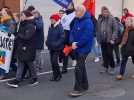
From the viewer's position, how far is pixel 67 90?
11969 millimetres

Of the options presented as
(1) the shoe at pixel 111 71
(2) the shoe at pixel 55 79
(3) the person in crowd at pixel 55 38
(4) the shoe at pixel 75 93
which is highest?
(3) the person in crowd at pixel 55 38

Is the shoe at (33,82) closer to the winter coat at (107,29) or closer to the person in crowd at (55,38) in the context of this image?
the person in crowd at (55,38)

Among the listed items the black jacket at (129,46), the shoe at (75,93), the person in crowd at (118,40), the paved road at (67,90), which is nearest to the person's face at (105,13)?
the person in crowd at (118,40)

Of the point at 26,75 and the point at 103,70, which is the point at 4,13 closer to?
the point at 26,75

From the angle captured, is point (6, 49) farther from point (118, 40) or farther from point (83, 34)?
point (118, 40)

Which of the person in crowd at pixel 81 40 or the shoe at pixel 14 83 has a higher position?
the person in crowd at pixel 81 40

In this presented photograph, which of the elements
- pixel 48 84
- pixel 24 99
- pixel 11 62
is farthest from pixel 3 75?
pixel 24 99

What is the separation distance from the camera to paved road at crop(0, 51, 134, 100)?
37.3 feet

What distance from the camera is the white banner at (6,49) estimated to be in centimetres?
1277

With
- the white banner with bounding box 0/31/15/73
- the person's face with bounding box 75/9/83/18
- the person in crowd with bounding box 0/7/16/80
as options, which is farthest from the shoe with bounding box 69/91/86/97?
the person in crowd with bounding box 0/7/16/80

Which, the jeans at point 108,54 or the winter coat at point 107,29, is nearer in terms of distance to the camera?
the winter coat at point 107,29

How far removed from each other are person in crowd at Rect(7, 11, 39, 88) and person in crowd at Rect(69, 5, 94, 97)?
3.63 ft

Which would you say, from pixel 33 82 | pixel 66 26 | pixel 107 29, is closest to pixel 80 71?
pixel 33 82

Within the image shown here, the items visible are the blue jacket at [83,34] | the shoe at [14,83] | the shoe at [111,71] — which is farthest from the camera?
the shoe at [111,71]
